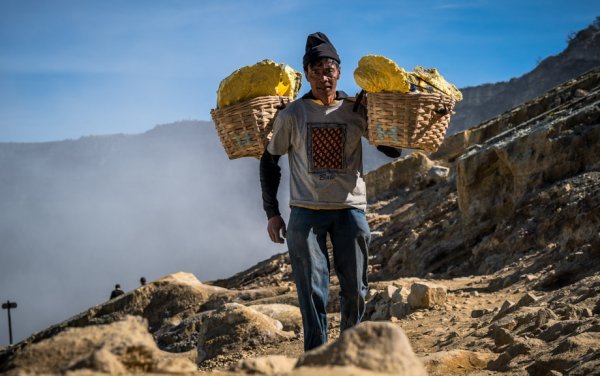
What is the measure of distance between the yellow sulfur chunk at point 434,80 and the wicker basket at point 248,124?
883 mm

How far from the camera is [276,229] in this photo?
4582mm

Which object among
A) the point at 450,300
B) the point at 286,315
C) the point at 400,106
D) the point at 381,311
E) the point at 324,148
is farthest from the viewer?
the point at 286,315

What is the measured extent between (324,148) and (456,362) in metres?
1.74

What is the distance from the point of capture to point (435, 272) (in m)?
12.1

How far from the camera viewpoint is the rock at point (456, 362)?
4812 mm

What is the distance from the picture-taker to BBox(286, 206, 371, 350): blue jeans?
13.9 ft

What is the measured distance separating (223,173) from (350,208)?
158217 mm

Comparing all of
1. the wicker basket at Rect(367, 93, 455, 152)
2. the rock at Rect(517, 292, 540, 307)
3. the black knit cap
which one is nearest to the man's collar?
the black knit cap

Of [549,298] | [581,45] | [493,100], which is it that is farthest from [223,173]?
[549,298]

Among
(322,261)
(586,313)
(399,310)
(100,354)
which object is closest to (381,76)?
(322,261)

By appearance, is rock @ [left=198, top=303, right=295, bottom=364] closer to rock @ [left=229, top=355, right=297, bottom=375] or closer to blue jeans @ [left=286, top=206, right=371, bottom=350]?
blue jeans @ [left=286, top=206, right=371, bottom=350]

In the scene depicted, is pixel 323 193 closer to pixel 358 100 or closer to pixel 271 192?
pixel 271 192

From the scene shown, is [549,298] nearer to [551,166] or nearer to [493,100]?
[551,166]

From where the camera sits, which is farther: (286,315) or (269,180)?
(286,315)
